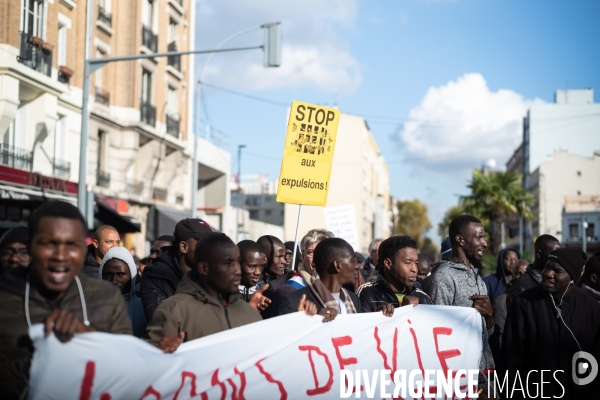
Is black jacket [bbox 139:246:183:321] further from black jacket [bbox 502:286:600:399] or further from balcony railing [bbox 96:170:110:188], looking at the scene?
balcony railing [bbox 96:170:110:188]

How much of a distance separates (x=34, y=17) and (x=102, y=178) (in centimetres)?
720

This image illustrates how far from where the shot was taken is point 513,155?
11588cm

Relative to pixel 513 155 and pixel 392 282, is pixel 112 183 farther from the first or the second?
pixel 513 155

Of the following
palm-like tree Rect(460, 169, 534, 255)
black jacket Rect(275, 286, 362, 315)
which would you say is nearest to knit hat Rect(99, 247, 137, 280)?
black jacket Rect(275, 286, 362, 315)

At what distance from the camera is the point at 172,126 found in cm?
3186

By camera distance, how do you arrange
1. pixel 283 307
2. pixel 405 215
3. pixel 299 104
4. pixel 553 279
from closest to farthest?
pixel 283 307
pixel 553 279
pixel 299 104
pixel 405 215

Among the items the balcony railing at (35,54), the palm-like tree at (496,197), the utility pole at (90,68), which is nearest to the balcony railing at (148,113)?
the balcony railing at (35,54)

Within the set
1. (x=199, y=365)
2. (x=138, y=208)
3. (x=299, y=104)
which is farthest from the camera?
(x=138, y=208)

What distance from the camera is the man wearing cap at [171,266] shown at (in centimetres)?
561

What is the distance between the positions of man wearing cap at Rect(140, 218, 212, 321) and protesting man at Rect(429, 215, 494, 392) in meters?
1.88

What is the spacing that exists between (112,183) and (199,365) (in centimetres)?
2324

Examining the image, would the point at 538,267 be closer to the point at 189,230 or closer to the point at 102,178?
the point at 189,230

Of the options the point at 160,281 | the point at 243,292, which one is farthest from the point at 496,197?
the point at 160,281

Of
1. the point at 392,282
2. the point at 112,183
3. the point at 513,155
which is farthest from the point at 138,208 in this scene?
the point at 513,155
